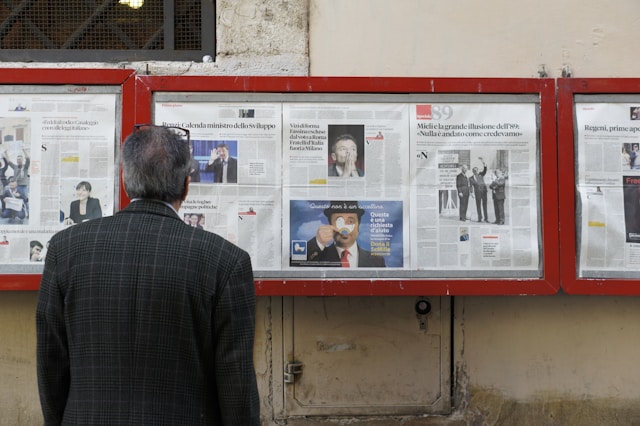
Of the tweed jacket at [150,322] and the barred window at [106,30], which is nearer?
the tweed jacket at [150,322]

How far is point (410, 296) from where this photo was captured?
411 cm

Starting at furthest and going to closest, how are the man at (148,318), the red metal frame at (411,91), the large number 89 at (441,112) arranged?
1. the large number 89 at (441,112)
2. the red metal frame at (411,91)
3. the man at (148,318)

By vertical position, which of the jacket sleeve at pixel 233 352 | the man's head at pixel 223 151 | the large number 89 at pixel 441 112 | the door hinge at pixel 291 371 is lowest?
the door hinge at pixel 291 371

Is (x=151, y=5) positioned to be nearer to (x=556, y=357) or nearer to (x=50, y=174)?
(x=50, y=174)

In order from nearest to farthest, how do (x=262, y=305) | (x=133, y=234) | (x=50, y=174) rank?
1. (x=133, y=234)
2. (x=50, y=174)
3. (x=262, y=305)

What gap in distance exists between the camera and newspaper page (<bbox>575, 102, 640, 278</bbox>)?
12.5 feet

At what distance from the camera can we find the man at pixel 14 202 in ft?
12.3

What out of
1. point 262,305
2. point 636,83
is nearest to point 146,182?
point 262,305

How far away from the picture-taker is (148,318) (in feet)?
6.88

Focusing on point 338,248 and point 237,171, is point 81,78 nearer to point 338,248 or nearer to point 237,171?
point 237,171

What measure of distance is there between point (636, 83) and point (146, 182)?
2.93 m

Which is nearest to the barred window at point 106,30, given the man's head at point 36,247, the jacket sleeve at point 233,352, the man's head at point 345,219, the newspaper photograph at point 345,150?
the newspaper photograph at point 345,150

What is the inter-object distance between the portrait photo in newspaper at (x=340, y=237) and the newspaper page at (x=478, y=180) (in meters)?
0.20

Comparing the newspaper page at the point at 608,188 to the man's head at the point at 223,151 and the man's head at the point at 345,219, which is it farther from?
the man's head at the point at 223,151
